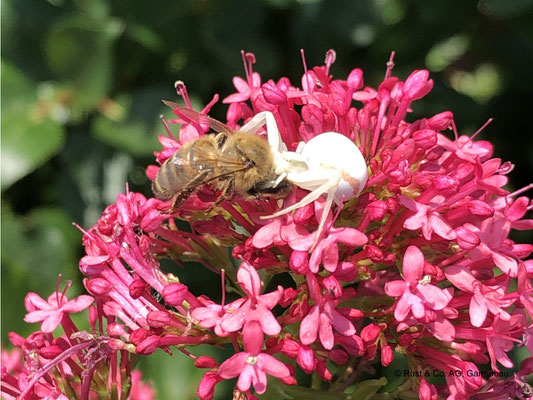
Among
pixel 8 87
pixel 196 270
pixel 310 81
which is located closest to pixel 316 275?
pixel 310 81

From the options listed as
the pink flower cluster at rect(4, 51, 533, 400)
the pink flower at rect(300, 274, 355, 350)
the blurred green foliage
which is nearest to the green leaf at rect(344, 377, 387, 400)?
the pink flower cluster at rect(4, 51, 533, 400)

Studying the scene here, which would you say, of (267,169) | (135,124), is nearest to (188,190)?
(267,169)

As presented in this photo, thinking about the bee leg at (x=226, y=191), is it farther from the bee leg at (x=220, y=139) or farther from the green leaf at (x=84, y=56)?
the green leaf at (x=84, y=56)

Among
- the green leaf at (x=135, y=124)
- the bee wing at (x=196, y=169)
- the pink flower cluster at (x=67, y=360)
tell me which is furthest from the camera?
the green leaf at (x=135, y=124)

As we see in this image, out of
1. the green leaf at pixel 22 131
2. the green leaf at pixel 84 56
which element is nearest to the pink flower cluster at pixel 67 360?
the green leaf at pixel 22 131

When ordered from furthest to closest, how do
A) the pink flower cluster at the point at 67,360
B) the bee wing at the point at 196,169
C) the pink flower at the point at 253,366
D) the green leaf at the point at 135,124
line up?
1. the green leaf at the point at 135,124
2. the pink flower cluster at the point at 67,360
3. the bee wing at the point at 196,169
4. the pink flower at the point at 253,366

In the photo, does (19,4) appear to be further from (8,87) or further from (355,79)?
(355,79)

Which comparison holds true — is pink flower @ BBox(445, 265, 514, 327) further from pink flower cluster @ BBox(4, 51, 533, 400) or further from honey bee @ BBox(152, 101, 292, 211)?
honey bee @ BBox(152, 101, 292, 211)

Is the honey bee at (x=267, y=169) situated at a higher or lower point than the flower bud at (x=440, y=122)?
higher
